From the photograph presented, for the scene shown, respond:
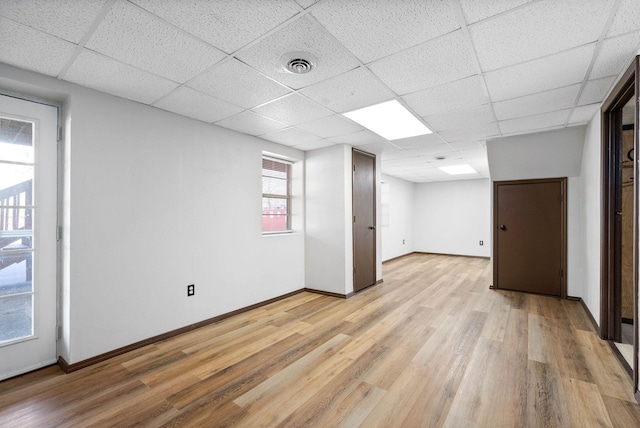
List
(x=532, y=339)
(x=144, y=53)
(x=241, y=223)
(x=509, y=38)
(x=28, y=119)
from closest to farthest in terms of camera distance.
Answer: (x=509, y=38)
(x=144, y=53)
(x=28, y=119)
(x=532, y=339)
(x=241, y=223)

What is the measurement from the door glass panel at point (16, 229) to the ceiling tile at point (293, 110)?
6.42ft

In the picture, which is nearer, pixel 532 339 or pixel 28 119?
pixel 28 119

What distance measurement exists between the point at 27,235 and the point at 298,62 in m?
2.60

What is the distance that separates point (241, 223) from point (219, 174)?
688 millimetres

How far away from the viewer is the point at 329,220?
4.46 meters

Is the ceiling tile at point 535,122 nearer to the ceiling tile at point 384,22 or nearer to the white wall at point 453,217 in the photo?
the ceiling tile at point 384,22

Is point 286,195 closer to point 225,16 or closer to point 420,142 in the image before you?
point 420,142

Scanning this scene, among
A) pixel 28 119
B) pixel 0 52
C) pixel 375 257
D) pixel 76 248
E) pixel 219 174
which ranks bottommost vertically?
pixel 375 257

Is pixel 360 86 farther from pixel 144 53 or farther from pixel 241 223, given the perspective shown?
pixel 241 223

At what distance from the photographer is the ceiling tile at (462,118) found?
2.99 m

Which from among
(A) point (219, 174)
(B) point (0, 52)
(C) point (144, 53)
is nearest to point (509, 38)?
(C) point (144, 53)

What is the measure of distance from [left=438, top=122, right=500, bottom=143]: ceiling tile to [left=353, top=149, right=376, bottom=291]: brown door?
1349mm

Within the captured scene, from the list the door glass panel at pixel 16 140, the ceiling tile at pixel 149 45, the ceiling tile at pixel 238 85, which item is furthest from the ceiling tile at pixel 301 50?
the door glass panel at pixel 16 140

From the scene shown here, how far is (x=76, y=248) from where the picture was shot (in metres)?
2.35
